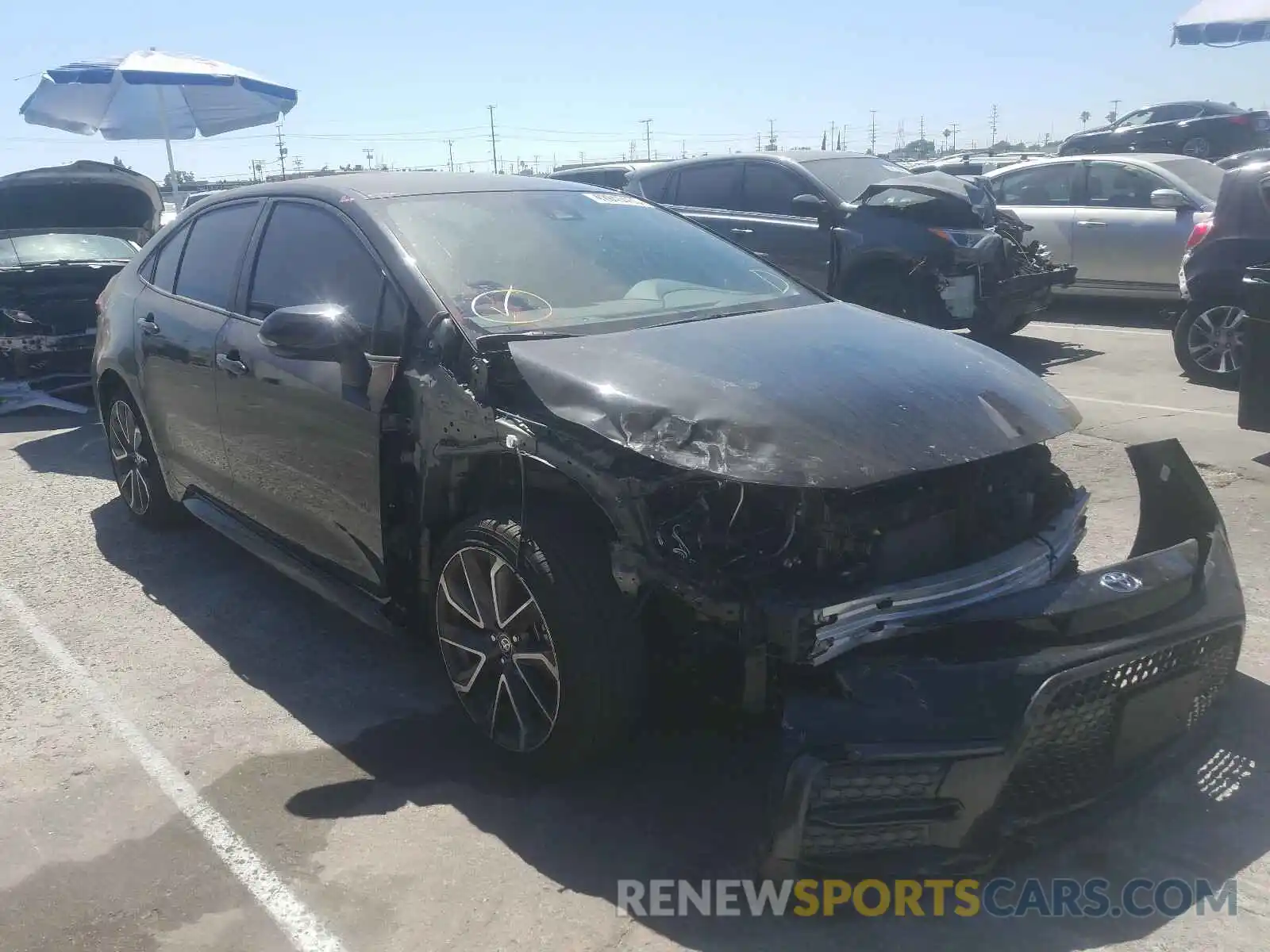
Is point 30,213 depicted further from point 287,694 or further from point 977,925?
point 977,925

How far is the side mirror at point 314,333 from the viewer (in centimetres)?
346

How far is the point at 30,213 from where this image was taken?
396 inches

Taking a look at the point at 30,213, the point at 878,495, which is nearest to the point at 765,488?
A: the point at 878,495

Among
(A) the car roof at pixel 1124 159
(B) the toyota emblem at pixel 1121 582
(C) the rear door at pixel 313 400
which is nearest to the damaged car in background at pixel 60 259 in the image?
(C) the rear door at pixel 313 400

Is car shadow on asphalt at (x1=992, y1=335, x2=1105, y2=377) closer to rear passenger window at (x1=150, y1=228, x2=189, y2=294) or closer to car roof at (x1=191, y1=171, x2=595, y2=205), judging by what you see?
car roof at (x1=191, y1=171, x2=595, y2=205)

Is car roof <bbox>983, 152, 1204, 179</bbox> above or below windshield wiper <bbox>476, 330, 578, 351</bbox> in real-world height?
above

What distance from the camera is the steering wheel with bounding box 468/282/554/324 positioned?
3457 millimetres

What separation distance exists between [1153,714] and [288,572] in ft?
9.87

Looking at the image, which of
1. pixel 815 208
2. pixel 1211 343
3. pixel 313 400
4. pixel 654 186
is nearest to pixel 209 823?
pixel 313 400

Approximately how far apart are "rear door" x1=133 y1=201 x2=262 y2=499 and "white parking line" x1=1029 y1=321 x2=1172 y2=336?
28.0ft

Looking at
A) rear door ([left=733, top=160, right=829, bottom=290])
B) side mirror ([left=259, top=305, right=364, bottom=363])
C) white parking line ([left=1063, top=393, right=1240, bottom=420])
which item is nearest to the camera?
side mirror ([left=259, top=305, right=364, bottom=363])

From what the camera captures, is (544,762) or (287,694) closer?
(544,762)

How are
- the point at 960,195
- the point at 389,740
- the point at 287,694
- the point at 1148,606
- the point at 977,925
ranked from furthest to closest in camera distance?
the point at 960,195
the point at 287,694
the point at 389,740
the point at 1148,606
the point at 977,925

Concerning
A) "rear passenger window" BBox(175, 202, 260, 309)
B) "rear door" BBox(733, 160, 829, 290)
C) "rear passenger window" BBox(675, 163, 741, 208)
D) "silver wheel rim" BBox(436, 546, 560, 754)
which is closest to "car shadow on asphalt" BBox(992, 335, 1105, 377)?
"rear door" BBox(733, 160, 829, 290)
